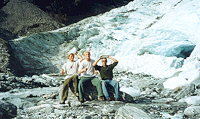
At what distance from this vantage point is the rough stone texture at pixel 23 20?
15227mm

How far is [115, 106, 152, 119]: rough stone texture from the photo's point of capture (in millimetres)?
2721

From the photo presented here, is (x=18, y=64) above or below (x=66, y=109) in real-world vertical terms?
above

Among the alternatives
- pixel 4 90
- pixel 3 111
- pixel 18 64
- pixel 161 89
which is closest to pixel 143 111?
pixel 3 111

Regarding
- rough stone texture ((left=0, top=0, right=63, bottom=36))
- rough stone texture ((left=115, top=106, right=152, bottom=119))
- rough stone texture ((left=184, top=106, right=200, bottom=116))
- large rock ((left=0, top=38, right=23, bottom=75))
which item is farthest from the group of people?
rough stone texture ((left=0, top=0, right=63, bottom=36))

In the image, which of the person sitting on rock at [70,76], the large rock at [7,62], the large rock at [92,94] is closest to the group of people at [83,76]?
the person sitting on rock at [70,76]

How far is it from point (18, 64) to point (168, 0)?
10350 mm

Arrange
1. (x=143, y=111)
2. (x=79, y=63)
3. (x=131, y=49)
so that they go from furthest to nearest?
(x=131, y=49) < (x=79, y=63) < (x=143, y=111)

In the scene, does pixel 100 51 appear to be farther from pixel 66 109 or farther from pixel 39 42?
pixel 66 109

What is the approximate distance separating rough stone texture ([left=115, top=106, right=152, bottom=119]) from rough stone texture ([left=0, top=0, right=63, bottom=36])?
554 inches

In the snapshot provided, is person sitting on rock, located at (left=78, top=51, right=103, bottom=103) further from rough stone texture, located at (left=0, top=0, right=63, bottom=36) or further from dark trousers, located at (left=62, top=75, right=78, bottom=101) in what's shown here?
rough stone texture, located at (left=0, top=0, right=63, bottom=36)

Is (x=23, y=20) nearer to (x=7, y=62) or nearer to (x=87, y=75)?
(x=7, y=62)

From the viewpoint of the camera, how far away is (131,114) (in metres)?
2.77

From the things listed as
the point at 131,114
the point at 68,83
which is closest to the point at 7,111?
the point at 68,83

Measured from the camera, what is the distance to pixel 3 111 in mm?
2965
